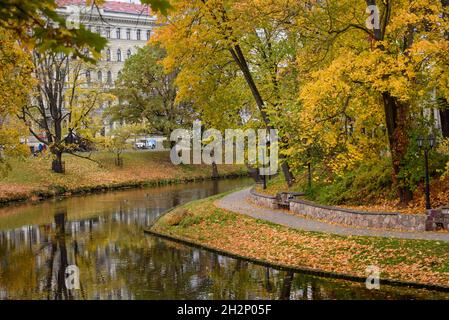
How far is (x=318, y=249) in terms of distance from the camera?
16797 millimetres

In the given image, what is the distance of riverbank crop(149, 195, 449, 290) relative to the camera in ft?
46.1

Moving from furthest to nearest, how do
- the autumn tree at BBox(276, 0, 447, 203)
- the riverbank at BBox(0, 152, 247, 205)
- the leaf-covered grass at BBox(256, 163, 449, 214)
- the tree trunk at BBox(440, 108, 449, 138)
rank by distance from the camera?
1. the riverbank at BBox(0, 152, 247, 205)
2. the tree trunk at BBox(440, 108, 449, 138)
3. the leaf-covered grass at BBox(256, 163, 449, 214)
4. the autumn tree at BBox(276, 0, 447, 203)

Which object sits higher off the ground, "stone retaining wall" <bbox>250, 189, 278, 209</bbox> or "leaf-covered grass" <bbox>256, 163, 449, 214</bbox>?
"leaf-covered grass" <bbox>256, 163, 449, 214</bbox>

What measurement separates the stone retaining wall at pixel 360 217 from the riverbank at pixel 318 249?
1.50 m

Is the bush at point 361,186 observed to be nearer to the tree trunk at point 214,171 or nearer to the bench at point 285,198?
the bench at point 285,198

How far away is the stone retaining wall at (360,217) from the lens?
1734 centimetres

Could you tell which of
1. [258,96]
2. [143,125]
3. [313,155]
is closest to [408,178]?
[313,155]

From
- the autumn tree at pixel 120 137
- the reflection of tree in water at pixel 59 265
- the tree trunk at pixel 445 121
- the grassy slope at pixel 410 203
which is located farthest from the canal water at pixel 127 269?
the autumn tree at pixel 120 137

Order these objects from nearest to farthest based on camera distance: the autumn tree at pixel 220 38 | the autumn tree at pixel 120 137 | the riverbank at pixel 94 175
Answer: the autumn tree at pixel 220 38, the riverbank at pixel 94 175, the autumn tree at pixel 120 137

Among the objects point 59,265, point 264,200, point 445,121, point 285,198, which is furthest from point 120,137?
point 59,265

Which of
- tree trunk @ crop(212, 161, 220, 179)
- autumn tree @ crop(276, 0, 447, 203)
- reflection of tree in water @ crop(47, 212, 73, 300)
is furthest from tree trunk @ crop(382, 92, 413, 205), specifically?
tree trunk @ crop(212, 161, 220, 179)

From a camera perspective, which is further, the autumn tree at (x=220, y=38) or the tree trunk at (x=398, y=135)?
the autumn tree at (x=220, y=38)

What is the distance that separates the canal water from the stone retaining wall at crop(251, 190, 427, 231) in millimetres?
4128

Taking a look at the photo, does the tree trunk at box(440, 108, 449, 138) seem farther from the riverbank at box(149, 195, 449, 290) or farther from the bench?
the riverbank at box(149, 195, 449, 290)
